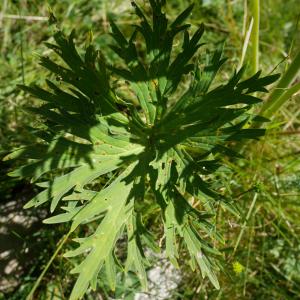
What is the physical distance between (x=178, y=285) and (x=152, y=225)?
15.4 inches

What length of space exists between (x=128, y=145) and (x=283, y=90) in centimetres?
82

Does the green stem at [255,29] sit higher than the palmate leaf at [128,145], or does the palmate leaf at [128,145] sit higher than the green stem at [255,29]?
the green stem at [255,29]

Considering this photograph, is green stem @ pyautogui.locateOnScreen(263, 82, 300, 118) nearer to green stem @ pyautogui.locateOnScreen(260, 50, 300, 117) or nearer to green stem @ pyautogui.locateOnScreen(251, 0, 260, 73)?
green stem @ pyautogui.locateOnScreen(260, 50, 300, 117)

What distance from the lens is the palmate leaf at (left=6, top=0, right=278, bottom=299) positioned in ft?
6.77

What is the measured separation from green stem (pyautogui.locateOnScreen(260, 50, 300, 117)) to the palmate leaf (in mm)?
207

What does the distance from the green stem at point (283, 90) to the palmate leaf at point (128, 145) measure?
0.21 meters

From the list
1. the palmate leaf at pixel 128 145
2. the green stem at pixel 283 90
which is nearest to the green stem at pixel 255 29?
the green stem at pixel 283 90

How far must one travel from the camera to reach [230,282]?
2.62 meters

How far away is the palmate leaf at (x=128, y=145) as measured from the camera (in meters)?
2.06

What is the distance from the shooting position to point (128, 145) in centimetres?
223

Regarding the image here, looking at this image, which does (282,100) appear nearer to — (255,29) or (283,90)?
(283,90)

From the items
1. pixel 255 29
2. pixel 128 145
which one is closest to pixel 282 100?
pixel 255 29

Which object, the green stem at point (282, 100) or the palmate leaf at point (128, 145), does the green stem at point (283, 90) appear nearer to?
the green stem at point (282, 100)

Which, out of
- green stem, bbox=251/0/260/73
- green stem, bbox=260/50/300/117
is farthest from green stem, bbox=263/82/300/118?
green stem, bbox=251/0/260/73
